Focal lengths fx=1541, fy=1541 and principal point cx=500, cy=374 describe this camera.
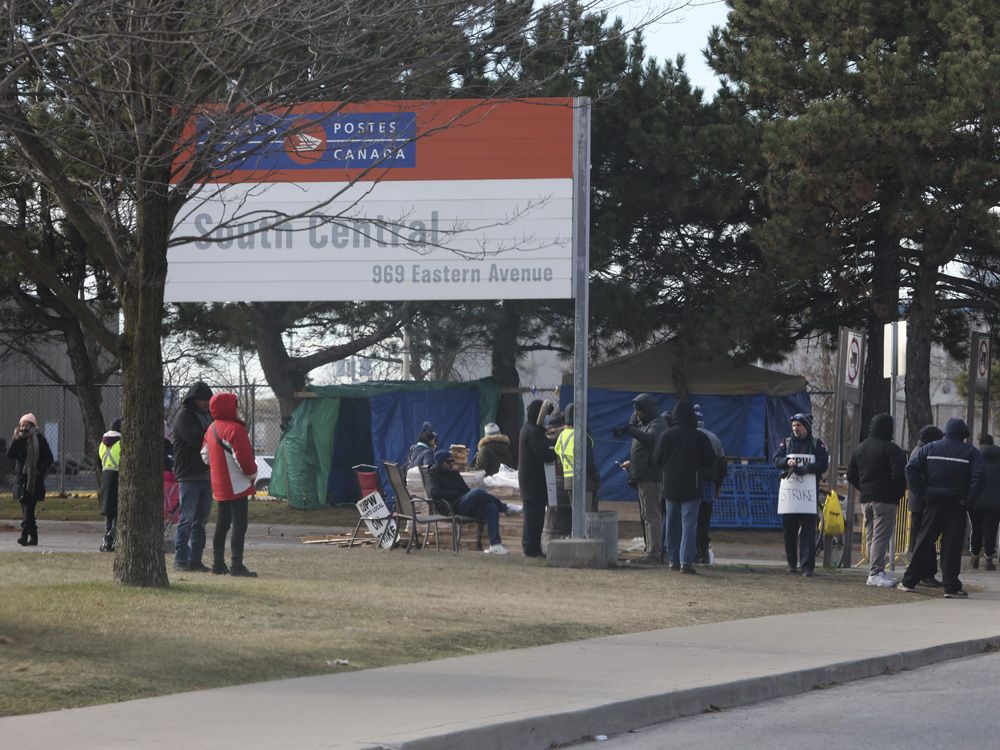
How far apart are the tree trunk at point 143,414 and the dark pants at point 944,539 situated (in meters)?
7.82

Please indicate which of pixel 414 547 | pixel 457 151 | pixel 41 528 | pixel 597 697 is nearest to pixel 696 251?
pixel 457 151

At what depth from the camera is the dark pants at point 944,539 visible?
15719 millimetres

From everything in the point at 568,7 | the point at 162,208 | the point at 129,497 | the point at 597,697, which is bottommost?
the point at 597,697

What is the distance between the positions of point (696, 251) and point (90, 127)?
16.6 m

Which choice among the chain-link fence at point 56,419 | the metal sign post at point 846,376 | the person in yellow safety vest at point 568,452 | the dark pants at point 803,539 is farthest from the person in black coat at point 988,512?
the chain-link fence at point 56,419

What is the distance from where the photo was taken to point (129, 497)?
1254 centimetres

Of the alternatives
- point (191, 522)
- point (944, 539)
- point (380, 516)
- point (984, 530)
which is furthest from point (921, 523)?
point (191, 522)

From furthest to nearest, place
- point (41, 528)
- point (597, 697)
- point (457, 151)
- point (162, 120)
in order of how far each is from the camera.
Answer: point (41, 528)
point (457, 151)
point (162, 120)
point (597, 697)

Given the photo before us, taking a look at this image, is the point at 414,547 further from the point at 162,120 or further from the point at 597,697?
the point at 597,697

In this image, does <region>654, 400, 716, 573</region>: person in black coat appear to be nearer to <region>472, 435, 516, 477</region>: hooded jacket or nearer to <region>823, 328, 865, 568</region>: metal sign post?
<region>823, 328, 865, 568</region>: metal sign post

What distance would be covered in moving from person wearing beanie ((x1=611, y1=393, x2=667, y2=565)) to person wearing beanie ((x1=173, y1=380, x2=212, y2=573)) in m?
4.66

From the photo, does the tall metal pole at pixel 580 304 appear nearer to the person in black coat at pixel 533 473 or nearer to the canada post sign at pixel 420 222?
the person in black coat at pixel 533 473

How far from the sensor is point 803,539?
17.5 m

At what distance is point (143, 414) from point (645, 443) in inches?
270
